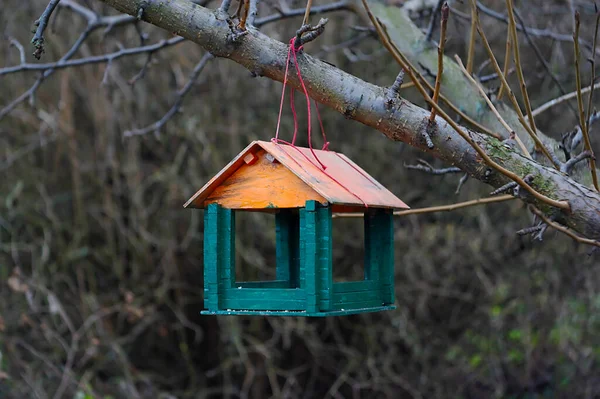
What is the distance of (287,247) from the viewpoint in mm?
2676

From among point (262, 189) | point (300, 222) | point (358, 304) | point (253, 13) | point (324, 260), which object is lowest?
point (358, 304)

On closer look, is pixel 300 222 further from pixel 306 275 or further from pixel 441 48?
pixel 441 48

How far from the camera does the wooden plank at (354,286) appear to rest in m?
2.16

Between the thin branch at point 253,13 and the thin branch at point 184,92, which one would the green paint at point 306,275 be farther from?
the thin branch at point 184,92

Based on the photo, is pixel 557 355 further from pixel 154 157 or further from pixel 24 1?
pixel 24 1

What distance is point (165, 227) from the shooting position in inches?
221

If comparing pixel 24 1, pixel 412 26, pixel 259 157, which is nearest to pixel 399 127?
pixel 259 157

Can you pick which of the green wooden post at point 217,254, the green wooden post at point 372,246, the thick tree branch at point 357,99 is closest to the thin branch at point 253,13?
the thick tree branch at point 357,99

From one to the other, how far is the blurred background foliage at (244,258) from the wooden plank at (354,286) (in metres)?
3.11

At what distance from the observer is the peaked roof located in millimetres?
2055

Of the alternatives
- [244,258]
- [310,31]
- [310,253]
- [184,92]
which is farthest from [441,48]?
[244,258]

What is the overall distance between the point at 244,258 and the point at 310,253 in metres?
3.49

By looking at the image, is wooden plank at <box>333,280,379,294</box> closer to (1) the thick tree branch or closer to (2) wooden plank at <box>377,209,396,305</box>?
(2) wooden plank at <box>377,209,396,305</box>

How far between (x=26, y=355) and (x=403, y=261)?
289 cm
